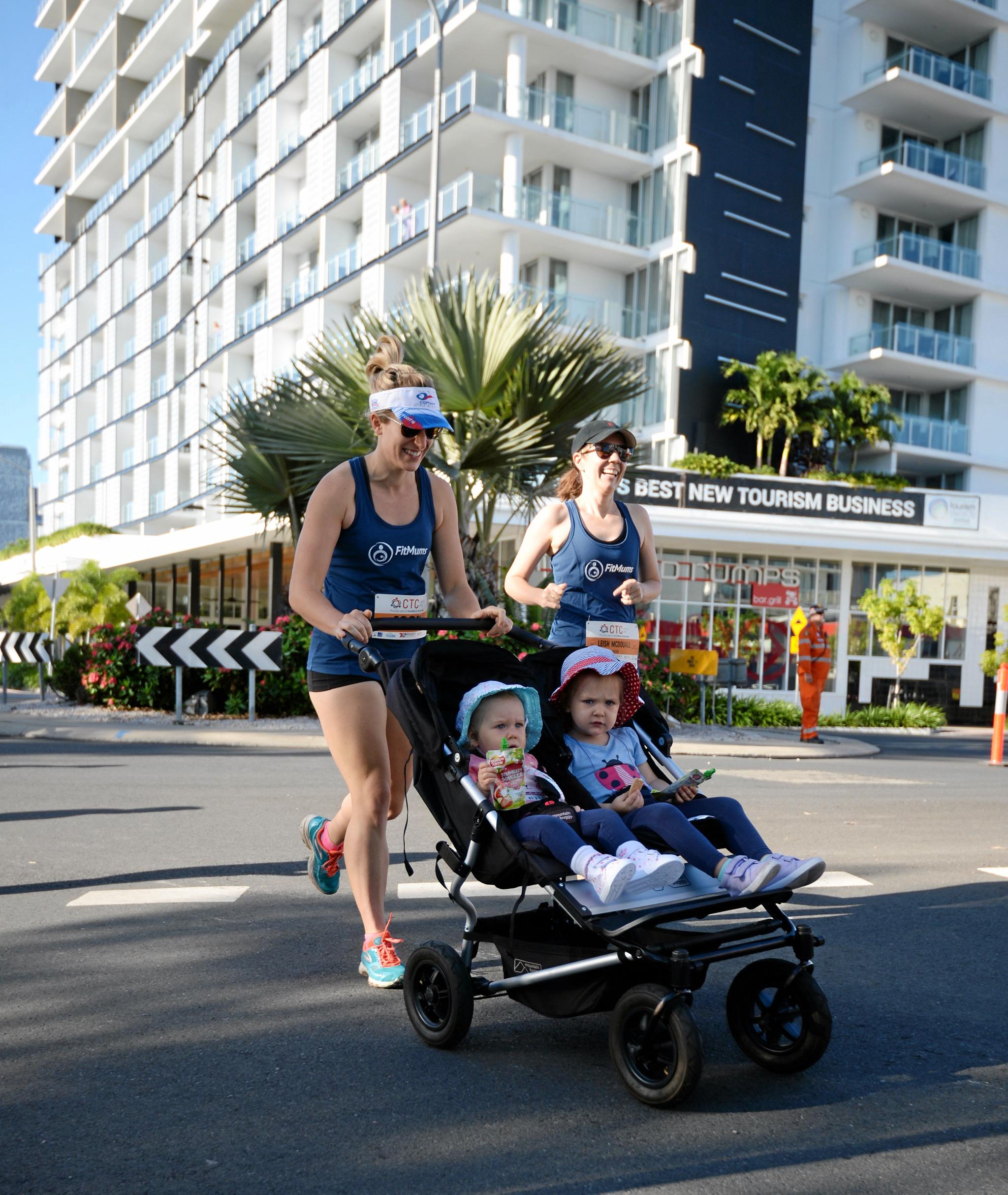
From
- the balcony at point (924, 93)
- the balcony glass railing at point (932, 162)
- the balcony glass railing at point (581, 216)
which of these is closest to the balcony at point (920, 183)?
the balcony glass railing at point (932, 162)

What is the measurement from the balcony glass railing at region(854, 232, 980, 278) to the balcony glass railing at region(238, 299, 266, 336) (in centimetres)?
2112

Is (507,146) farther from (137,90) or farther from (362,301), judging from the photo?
(137,90)

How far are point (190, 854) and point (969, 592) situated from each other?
27.8 m

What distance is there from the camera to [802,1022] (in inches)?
119

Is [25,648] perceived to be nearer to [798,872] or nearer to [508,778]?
[508,778]

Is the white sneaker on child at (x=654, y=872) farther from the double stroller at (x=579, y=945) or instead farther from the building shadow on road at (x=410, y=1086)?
the building shadow on road at (x=410, y=1086)

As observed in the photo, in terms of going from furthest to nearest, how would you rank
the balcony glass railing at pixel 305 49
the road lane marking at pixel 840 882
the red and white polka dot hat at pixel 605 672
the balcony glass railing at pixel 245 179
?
1. the balcony glass railing at pixel 245 179
2. the balcony glass railing at pixel 305 49
3. the road lane marking at pixel 840 882
4. the red and white polka dot hat at pixel 605 672

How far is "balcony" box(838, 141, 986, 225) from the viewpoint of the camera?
124 feet

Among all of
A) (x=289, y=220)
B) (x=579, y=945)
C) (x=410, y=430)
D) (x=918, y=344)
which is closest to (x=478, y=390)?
(x=410, y=430)

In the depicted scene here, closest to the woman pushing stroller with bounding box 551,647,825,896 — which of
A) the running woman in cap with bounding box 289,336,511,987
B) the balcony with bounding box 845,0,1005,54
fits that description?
the running woman in cap with bounding box 289,336,511,987

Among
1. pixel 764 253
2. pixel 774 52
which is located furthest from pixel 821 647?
pixel 774 52

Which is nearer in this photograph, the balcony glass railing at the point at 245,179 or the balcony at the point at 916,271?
the balcony at the point at 916,271

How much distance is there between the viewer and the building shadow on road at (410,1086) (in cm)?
255

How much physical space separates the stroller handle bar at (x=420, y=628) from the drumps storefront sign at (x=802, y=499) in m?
20.7
